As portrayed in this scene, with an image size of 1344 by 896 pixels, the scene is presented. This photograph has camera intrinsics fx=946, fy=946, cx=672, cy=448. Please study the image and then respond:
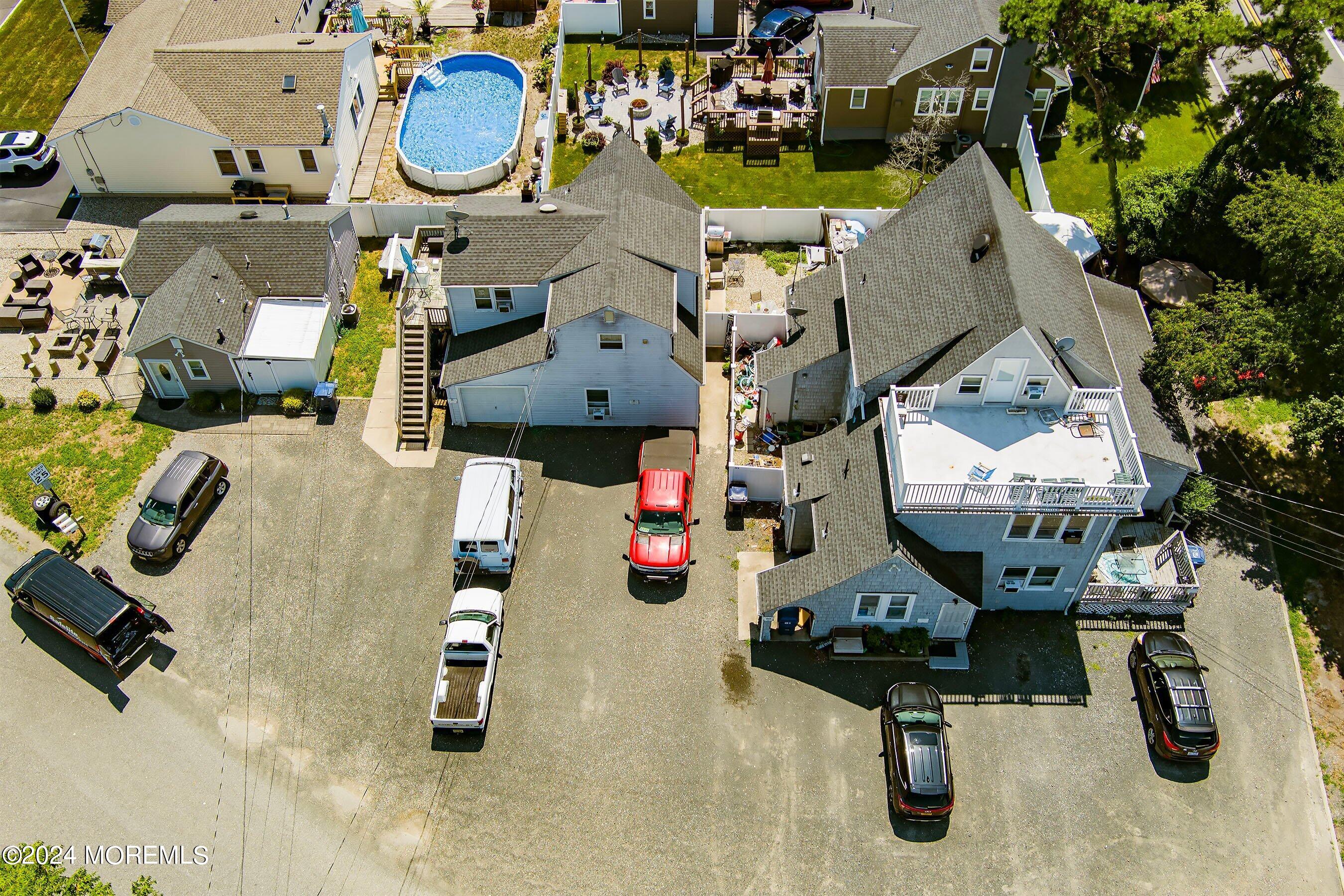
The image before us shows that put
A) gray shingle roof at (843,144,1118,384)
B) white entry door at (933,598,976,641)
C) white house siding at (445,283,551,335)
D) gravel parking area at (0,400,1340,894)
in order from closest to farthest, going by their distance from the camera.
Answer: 1. gravel parking area at (0,400,1340,894)
2. white entry door at (933,598,976,641)
3. gray shingle roof at (843,144,1118,384)
4. white house siding at (445,283,551,335)

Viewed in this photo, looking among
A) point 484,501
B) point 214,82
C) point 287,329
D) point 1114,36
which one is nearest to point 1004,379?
point 484,501

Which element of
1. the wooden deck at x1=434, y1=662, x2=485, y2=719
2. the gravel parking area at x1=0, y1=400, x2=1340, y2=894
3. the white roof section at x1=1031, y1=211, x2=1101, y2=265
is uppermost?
the white roof section at x1=1031, y1=211, x2=1101, y2=265

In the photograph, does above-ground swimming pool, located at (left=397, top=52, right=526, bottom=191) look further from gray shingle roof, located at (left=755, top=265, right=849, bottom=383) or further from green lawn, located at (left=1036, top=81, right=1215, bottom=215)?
green lawn, located at (left=1036, top=81, right=1215, bottom=215)

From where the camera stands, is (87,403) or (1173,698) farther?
(87,403)

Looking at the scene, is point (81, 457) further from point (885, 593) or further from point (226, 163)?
point (885, 593)

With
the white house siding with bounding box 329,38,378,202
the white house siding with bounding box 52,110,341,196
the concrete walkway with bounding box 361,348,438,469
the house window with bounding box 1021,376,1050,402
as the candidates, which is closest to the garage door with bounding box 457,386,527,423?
the concrete walkway with bounding box 361,348,438,469
